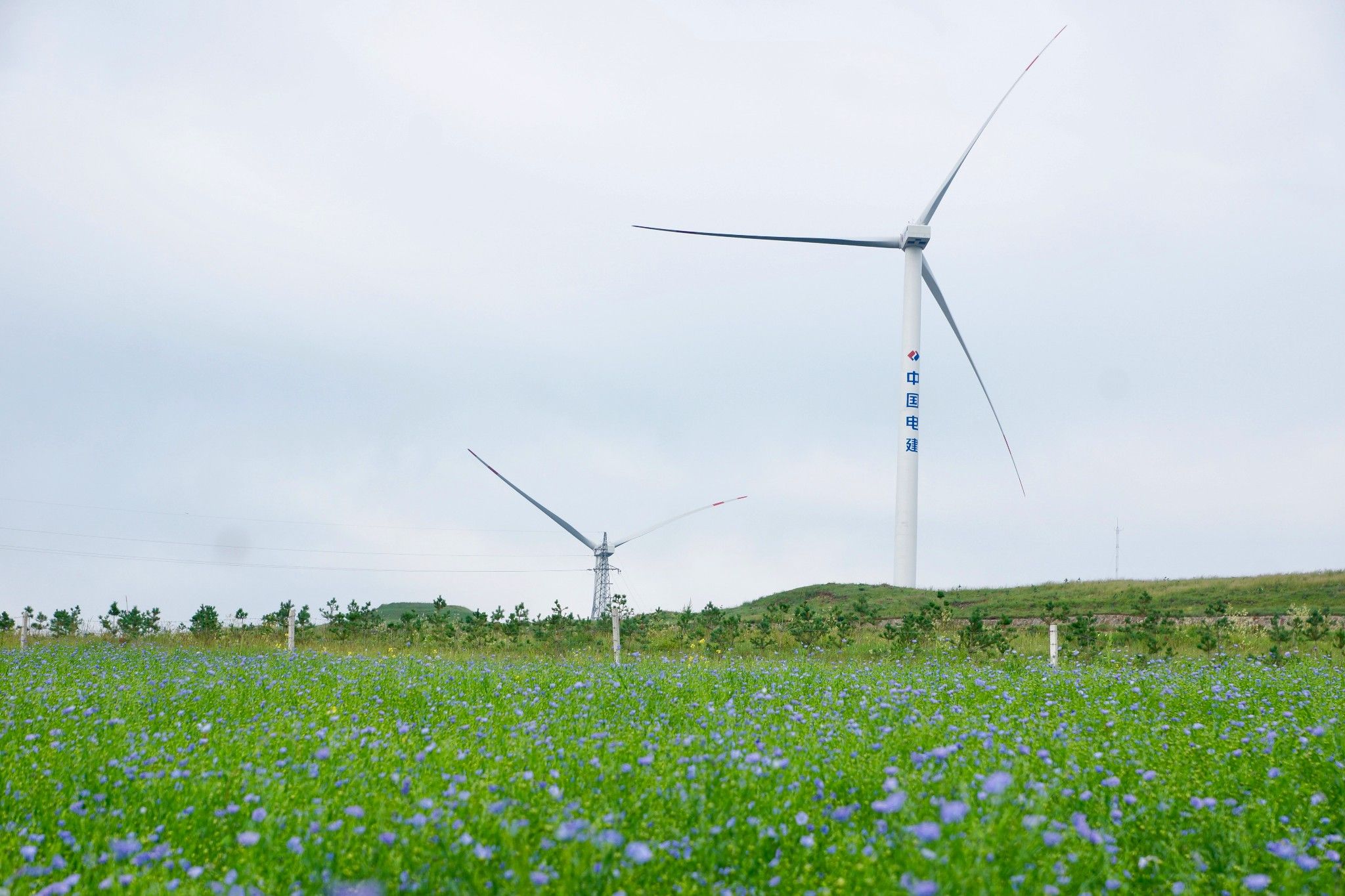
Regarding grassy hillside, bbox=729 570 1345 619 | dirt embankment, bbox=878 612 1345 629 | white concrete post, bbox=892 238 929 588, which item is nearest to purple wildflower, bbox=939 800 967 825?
dirt embankment, bbox=878 612 1345 629

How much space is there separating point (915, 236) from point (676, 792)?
38476 millimetres

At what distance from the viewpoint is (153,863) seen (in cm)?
470

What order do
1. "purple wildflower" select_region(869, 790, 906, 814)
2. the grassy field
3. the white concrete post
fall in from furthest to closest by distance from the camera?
the white concrete post < the grassy field < "purple wildflower" select_region(869, 790, 906, 814)

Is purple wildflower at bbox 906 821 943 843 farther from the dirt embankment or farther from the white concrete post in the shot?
the white concrete post

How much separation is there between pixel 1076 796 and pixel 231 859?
4.83 meters

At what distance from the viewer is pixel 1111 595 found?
1433 inches

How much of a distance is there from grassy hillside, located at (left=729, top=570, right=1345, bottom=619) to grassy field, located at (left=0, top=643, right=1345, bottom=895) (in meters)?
21.6

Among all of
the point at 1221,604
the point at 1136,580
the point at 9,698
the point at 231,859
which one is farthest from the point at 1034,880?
the point at 1136,580

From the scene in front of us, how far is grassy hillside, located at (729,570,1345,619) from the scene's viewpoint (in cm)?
3244

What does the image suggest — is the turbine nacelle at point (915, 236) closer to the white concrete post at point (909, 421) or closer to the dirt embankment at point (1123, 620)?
the white concrete post at point (909, 421)

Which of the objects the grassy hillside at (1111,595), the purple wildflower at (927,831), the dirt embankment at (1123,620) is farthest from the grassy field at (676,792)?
the grassy hillside at (1111,595)

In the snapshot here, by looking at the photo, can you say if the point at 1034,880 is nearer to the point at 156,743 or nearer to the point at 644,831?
the point at 644,831

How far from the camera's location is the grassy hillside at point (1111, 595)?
32.4 metres

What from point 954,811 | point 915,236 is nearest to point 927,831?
point 954,811
